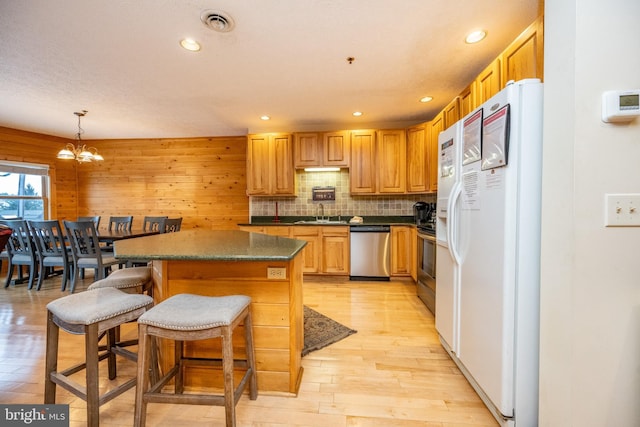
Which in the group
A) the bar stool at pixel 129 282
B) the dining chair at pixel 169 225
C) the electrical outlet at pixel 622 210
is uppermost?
the electrical outlet at pixel 622 210

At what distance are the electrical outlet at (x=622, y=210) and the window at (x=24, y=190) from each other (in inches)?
284

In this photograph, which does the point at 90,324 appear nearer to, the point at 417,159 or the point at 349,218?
the point at 349,218

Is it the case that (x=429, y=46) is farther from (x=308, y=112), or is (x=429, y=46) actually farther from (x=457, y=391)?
(x=457, y=391)

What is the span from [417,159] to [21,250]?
19.3ft

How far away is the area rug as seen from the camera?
2.13 m

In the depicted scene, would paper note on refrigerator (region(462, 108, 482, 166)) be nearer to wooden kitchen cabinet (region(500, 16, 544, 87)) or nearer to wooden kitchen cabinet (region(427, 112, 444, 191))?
wooden kitchen cabinet (region(500, 16, 544, 87))

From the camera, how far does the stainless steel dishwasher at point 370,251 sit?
12.8ft

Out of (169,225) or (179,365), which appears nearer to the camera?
(179,365)

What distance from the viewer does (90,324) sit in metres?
1.16

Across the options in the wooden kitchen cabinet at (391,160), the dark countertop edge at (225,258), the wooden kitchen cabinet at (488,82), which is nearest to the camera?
the dark countertop edge at (225,258)

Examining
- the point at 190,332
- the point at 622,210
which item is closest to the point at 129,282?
the point at 190,332

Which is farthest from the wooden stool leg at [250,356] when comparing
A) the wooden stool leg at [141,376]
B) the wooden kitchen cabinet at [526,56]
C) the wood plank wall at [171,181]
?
the wood plank wall at [171,181]

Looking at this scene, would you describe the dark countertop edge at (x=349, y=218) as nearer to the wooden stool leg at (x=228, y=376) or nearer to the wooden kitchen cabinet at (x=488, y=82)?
the wooden kitchen cabinet at (x=488, y=82)

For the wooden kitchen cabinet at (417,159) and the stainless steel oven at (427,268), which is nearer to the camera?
the stainless steel oven at (427,268)
